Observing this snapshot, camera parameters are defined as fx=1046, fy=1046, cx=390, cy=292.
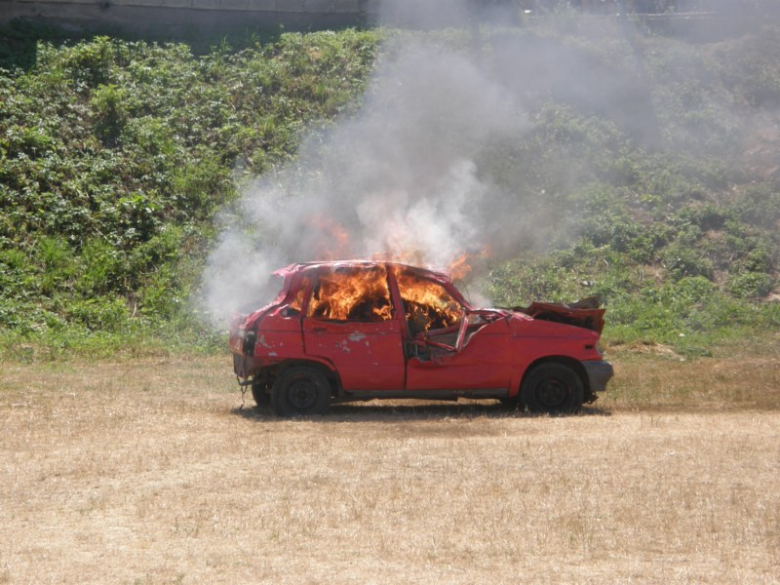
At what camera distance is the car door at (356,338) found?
452 inches

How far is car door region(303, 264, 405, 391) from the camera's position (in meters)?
11.5

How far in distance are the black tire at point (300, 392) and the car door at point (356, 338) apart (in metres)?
0.25

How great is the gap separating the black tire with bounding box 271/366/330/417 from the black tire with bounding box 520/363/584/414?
2255 millimetres

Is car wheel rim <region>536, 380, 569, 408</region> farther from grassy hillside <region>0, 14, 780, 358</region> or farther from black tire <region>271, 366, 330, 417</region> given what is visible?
grassy hillside <region>0, 14, 780, 358</region>

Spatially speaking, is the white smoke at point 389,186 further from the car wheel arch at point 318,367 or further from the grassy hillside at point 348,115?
the car wheel arch at point 318,367

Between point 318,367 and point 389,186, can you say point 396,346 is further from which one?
point 389,186

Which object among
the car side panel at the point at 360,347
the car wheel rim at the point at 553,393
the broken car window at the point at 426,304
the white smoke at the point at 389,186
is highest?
the white smoke at the point at 389,186

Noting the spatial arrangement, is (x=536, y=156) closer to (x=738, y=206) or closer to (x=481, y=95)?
(x=481, y=95)

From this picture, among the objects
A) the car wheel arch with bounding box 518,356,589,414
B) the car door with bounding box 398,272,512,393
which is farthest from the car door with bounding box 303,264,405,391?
the car wheel arch with bounding box 518,356,589,414

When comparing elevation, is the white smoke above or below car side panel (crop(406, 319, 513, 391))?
above

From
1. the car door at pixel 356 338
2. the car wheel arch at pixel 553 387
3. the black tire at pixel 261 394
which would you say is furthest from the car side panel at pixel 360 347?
the car wheel arch at pixel 553 387

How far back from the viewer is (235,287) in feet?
51.3

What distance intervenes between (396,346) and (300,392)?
1.20 m

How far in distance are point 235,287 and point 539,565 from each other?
10082 millimetres
